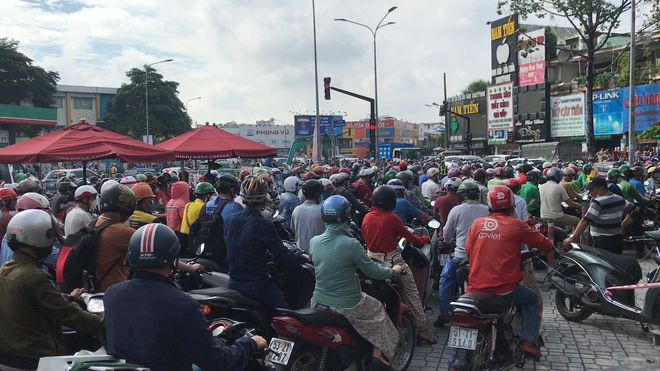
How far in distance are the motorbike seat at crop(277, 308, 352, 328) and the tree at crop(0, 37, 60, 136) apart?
4436 centimetres

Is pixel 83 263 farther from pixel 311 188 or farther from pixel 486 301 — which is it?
pixel 486 301

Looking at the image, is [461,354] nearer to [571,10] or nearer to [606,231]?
[606,231]

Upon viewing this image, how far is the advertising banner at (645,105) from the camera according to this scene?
3819 cm

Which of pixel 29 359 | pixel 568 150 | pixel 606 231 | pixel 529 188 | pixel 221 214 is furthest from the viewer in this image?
pixel 568 150

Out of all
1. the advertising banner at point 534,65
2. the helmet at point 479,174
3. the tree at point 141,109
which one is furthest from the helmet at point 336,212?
the tree at point 141,109

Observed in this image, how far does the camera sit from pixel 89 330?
3535 millimetres

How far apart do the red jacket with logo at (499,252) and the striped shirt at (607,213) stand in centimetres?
316

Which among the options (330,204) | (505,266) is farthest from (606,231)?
(330,204)

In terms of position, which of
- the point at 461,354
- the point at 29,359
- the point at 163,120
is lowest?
the point at 461,354

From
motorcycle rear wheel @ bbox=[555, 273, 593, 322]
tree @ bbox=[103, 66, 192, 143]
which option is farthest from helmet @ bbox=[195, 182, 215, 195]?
tree @ bbox=[103, 66, 192, 143]

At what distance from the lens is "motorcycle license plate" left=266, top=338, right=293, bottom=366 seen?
4.25m

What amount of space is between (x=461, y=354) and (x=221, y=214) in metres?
A: 3.12

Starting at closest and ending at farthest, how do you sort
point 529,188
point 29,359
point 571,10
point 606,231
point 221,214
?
point 29,359 → point 221,214 → point 606,231 → point 529,188 → point 571,10

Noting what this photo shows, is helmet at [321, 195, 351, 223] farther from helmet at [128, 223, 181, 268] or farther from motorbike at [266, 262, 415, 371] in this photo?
helmet at [128, 223, 181, 268]
